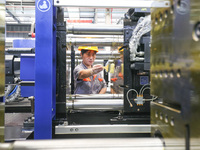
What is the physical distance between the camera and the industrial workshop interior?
27 centimetres

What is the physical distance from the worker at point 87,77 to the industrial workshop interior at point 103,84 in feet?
0.06

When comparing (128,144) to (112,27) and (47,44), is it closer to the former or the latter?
(47,44)

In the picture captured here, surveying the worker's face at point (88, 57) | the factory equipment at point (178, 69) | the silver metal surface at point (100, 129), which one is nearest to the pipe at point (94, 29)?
the silver metal surface at point (100, 129)

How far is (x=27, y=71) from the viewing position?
1624 millimetres

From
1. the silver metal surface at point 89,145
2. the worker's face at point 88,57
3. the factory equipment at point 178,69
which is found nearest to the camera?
the factory equipment at point 178,69

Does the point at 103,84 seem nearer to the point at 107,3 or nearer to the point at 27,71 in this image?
the point at 27,71

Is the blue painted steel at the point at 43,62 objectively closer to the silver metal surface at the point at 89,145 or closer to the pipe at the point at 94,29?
the pipe at the point at 94,29

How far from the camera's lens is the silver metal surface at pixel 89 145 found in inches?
14.3

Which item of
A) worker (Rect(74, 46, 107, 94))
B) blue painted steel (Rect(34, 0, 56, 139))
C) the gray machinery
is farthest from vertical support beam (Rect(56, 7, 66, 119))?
worker (Rect(74, 46, 107, 94))

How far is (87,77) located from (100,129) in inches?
60.1

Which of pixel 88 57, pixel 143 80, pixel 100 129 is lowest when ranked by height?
pixel 100 129

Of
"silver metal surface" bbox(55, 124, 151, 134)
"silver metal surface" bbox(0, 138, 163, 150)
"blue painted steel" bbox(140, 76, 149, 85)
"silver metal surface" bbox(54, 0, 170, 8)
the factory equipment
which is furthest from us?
Answer: "blue painted steel" bbox(140, 76, 149, 85)

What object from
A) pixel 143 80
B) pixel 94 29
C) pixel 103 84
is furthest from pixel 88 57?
pixel 143 80

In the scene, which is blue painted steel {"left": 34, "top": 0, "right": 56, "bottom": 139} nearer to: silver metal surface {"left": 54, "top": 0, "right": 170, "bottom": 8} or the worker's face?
silver metal surface {"left": 54, "top": 0, "right": 170, "bottom": 8}
